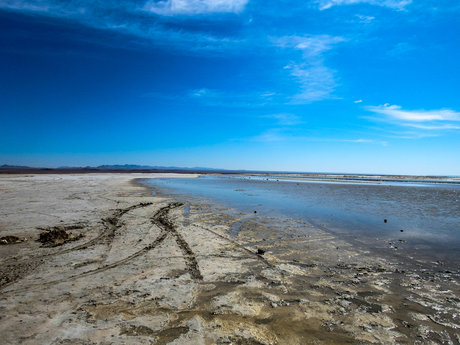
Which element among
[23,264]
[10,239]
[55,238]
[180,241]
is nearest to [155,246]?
[180,241]

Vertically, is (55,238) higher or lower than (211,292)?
higher

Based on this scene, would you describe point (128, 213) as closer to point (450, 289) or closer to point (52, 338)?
point (52, 338)

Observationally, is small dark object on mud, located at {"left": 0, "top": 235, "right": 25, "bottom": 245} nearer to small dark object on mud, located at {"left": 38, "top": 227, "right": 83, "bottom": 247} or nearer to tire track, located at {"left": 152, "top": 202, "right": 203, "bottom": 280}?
small dark object on mud, located at {"left": 38, "top": 227, "right": 83, "bottom": 247}

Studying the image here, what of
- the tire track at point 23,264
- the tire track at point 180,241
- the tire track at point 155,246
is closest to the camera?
the tire track at point 23,264

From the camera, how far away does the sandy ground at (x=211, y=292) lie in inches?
137

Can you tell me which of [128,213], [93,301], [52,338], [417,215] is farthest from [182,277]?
[417,215]

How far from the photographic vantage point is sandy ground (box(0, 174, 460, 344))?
348 cm

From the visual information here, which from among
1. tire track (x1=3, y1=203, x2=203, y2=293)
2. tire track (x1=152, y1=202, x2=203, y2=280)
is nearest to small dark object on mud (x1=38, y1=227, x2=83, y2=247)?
tire track (x1=3, y1=203, x2=203, y2=293)

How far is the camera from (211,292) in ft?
15.2

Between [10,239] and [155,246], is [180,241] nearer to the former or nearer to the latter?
[155,246]

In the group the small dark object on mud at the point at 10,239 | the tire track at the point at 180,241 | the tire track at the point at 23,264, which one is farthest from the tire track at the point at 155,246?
the small dark object on mud at the point at 10,239

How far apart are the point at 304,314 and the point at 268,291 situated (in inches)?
34.7

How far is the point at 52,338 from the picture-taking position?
3.24 meters

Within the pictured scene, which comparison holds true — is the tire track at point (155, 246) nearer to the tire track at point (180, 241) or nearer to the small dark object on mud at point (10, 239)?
the tire track at point (180, 241)
